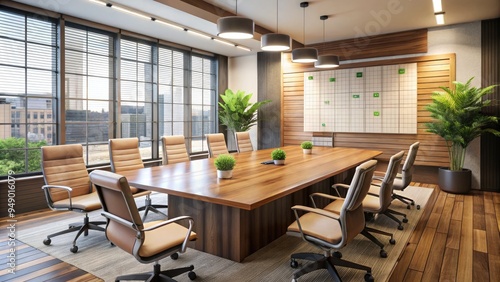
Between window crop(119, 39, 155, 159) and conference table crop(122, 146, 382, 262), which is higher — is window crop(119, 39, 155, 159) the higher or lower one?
the higher one

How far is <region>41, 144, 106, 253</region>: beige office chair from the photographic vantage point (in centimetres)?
326

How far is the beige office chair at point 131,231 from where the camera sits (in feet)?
6.49

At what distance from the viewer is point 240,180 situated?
2975mm

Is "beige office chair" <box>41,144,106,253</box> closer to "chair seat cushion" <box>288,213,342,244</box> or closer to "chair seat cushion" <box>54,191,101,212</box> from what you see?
"chair seat cushion" <box>54,191,101,212</box>

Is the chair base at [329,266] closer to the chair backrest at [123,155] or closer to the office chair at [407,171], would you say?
the office chair at [407,171]

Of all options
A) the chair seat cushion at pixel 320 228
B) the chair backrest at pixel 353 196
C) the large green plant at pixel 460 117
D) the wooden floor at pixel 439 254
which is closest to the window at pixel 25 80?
the wooden floor at pixel 439 254

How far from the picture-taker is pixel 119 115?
19.6 feet

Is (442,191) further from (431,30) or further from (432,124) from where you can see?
(431,30)

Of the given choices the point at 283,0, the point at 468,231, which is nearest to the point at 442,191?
the point at 468,231

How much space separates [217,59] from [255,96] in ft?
4.42

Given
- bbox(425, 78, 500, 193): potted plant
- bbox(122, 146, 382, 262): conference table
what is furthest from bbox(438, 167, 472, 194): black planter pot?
bbox(122, 146, 382, 262): conference table

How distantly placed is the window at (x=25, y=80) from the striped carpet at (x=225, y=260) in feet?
4.61

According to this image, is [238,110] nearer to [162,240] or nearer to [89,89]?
[89,89]

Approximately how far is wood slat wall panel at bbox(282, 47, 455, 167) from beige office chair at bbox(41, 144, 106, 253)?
17.3 ft
